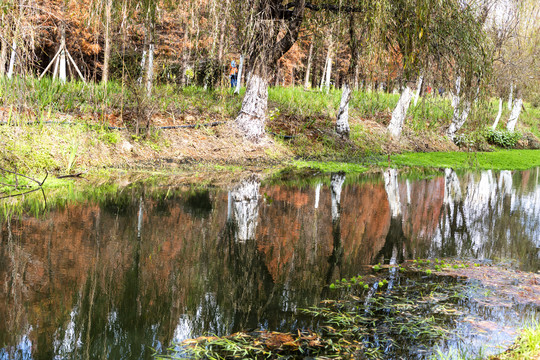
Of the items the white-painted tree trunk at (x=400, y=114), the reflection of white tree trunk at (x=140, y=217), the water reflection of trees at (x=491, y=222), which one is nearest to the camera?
the reflection of white tree trunk at (x=140, y=217)

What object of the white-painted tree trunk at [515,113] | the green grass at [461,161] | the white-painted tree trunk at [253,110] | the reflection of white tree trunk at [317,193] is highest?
the white-painted tree trunk at [515,113]

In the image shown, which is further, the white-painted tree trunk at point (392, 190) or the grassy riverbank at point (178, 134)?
the grassy riverbank at point (178, 134)

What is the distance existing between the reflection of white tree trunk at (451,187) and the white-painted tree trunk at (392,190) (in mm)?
1024

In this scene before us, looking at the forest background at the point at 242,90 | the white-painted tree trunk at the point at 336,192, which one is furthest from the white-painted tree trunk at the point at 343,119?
the white-painted tree trunk at the point at 336,192

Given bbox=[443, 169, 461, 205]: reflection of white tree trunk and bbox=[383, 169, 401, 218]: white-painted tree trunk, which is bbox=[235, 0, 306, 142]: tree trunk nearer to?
bbox=[383, 169, 401, 218]: white-painted tree trunk

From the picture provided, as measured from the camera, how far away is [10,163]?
28.4ft

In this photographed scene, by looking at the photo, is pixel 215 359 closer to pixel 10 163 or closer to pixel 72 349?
pixel 72 349

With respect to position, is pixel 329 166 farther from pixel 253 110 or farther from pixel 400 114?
pixel 400 114

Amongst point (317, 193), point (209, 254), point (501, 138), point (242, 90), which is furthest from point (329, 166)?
point (501, 138)

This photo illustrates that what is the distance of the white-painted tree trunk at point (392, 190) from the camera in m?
8.71

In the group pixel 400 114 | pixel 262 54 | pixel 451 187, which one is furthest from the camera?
pixel 400 114

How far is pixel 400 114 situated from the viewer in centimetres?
1888

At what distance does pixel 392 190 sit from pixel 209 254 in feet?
21.3

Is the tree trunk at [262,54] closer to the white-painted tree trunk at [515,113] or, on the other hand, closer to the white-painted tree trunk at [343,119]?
the white-painted tree trunk at [343,119]
